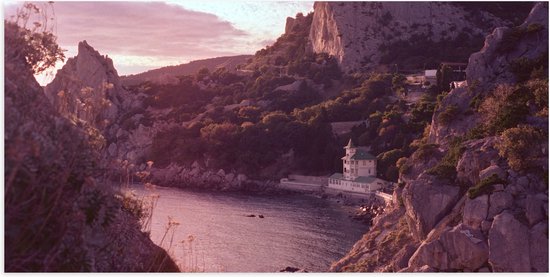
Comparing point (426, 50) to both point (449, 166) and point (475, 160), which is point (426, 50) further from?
point (475, 160)

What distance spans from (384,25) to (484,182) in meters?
107

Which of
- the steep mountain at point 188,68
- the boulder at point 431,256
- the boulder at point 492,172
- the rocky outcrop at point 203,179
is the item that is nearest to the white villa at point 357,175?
the rocky outcrop at point 203,179

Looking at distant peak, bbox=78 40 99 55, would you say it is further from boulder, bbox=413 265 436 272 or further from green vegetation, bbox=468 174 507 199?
green vegetation, bbox=468 174 507 199

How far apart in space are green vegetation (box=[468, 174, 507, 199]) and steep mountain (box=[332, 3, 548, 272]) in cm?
4

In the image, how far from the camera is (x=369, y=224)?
5462 centimetres

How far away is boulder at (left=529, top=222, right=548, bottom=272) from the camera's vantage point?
22875 mm

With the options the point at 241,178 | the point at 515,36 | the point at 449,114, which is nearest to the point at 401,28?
the point at 241,178

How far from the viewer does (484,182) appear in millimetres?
25188

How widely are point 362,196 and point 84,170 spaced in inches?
2334

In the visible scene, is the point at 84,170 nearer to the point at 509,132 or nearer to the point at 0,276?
the point at 0,276

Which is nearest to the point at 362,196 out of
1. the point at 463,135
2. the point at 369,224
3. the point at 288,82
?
the point at 369,224

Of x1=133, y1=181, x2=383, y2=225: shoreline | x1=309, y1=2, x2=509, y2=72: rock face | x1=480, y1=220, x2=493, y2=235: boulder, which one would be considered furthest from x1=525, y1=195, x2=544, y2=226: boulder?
x1=309, y1=2, x2=509, y2=72: rock face

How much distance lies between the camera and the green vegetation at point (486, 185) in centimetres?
2503

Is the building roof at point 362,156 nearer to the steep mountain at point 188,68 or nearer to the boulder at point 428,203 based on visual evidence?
the boulder at point 428,203
